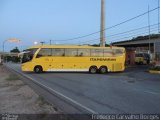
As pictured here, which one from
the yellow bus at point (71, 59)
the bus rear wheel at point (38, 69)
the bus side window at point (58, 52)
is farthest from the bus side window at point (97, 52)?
the bus rear wheel at point (38, 69)

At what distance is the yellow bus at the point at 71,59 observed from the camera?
131 ft

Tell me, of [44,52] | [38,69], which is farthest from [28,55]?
[38,69]

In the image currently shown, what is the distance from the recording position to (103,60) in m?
40.2

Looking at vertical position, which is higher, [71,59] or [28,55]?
[28,55]

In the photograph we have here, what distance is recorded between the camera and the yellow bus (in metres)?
39.9

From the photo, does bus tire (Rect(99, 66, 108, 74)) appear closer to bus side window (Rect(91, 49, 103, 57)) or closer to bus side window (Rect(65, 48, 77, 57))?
bus side window (Rect(91, 49, 103, 57))

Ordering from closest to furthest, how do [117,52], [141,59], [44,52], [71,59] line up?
[71,59], [44,52], [117,52], [141,59]

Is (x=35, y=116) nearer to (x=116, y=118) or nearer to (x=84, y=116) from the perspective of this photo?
(x=84, y=116)

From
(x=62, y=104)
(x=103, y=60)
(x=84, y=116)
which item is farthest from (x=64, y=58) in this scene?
(x=84, y=116)

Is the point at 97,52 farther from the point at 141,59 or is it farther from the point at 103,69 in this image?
the point at 141,59

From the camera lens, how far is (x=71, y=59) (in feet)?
131

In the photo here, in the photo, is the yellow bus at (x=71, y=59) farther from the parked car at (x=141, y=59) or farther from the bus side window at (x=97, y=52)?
the parked car at (x=141, y=59)

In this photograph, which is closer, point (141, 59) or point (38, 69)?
point (38, 69)

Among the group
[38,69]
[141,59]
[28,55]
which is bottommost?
[38,69]
